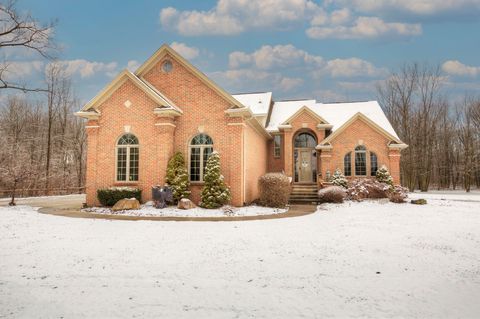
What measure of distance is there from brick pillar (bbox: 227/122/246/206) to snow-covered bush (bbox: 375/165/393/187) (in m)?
9.63

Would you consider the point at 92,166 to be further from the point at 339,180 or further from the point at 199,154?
the point at 339,180

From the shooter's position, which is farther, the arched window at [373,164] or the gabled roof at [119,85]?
the arched window at [373,164]

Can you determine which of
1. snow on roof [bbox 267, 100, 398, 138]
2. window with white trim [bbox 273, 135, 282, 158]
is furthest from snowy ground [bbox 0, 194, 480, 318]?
snow on roof [bbox 267, 100, 398, 138]

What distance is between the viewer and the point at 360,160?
21.0 metres

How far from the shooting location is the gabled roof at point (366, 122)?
20.5 m

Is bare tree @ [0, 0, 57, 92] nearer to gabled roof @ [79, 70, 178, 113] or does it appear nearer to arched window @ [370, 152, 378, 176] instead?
gabled roof @ [79, 70, 178, 113]

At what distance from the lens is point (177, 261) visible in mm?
5992

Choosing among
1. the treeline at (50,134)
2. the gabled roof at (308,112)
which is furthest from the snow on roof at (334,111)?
the treeline at (50,134)

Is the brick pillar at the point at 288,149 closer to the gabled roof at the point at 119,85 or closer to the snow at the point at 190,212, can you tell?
the snow at the point at 190,212

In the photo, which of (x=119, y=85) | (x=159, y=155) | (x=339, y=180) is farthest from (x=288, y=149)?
(x=119, y=85)

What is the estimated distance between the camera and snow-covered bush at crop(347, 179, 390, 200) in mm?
18625

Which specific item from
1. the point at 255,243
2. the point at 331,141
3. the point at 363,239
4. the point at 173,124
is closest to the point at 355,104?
the point at 331,141

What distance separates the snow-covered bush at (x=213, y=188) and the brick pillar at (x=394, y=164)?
1189cm

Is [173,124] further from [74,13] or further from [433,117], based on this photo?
[433,117]
